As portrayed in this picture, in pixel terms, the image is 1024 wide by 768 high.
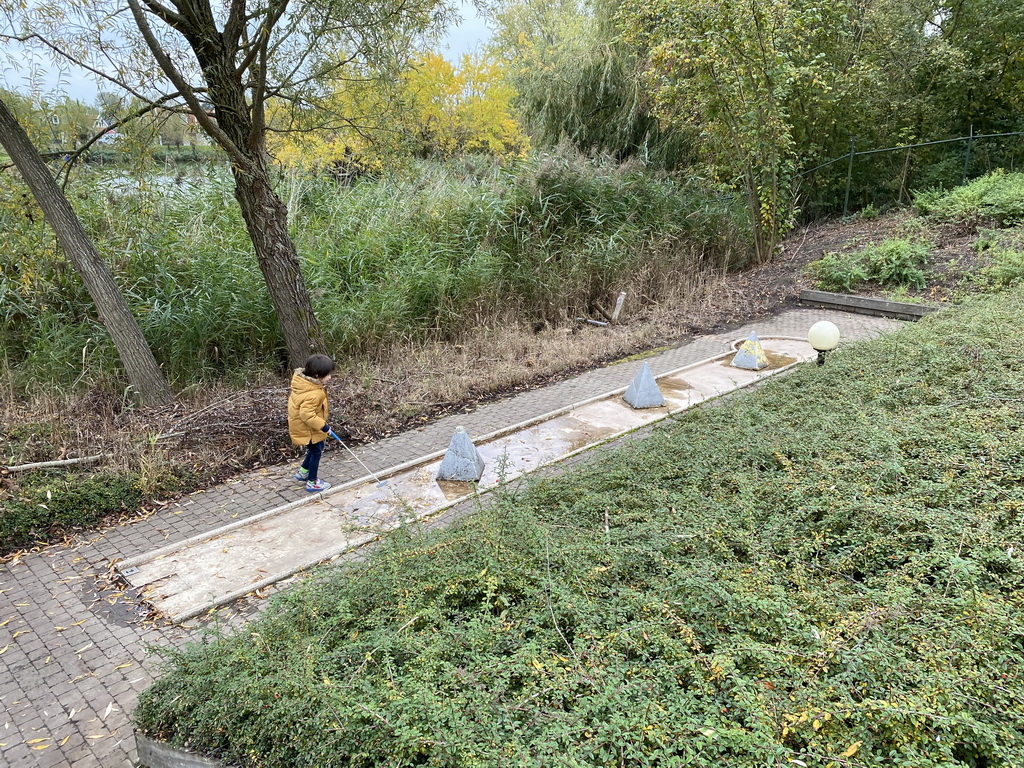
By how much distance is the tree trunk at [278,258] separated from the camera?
6.00 meters

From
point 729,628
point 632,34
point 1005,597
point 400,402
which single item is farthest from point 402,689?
point 632,34

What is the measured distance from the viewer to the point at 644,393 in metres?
6.60

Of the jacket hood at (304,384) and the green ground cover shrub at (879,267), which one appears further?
the green ground cover shrub at (879,267)

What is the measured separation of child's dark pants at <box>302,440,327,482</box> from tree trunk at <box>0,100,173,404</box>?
2017 mm

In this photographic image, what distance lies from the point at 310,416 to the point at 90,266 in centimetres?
270

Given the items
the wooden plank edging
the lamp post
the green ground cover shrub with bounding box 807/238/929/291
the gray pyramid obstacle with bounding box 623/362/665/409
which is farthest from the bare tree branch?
the green ground cover shrub with bounding box 807/238/929/291

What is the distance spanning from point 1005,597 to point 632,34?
12.8 metres

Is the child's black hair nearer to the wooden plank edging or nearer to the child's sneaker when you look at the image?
the child's sneaker

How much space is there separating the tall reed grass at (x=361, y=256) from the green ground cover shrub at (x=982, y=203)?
420 centimetres

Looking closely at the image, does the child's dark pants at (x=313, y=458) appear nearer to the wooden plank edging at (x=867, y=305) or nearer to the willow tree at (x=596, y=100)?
the wooden plank edging at (x=867, y=305)

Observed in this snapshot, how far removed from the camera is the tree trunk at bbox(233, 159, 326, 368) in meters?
6.00

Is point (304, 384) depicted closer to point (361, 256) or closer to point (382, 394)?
point (382, 394)

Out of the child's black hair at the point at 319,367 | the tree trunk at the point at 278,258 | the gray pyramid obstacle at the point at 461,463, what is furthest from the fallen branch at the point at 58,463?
the gray pyramid obstacle at the point at 461,463

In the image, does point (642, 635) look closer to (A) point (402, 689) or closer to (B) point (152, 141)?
(A) point (402, 689)
